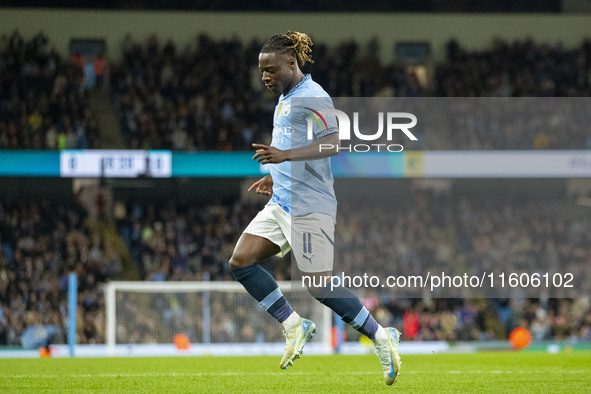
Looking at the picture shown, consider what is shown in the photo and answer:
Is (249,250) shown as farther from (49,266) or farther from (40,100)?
(40,100)

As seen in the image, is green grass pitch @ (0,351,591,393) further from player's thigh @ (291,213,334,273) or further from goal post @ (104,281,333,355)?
goal post @ (104,281,333,355)

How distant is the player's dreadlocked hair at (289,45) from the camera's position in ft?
19.6

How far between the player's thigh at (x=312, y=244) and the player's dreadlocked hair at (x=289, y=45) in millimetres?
1027

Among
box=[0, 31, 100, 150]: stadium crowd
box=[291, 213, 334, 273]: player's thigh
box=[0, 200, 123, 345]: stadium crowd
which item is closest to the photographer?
box=[291, 213, 334, 273]: player's thigh

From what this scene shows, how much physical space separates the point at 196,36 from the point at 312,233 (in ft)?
66.2

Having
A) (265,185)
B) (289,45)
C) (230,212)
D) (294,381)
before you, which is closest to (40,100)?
(230,212)

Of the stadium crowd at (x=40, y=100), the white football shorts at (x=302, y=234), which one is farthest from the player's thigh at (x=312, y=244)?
the stadium crowd at (x=40, y=100)

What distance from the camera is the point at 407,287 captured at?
19938 millimetres

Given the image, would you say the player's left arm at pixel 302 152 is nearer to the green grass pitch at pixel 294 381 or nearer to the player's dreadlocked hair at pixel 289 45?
the player's dreadlocked hair at pixel 289 45

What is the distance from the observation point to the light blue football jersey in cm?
590

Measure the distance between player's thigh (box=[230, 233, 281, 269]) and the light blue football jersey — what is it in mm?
260

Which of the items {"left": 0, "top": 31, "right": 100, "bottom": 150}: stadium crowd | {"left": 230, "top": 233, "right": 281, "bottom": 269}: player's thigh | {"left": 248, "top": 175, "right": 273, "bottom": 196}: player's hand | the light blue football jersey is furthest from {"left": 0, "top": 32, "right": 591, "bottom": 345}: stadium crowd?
the light blue football jersey

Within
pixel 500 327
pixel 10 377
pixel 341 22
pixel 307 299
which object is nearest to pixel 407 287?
pixel 500 327

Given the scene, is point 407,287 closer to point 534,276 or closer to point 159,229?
point 534,276
